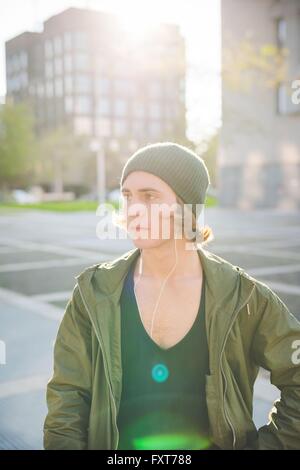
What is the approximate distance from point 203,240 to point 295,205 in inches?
1013

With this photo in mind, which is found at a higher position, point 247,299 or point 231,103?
point 231,103

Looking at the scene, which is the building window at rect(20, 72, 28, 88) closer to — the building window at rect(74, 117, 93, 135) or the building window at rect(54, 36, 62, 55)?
the building window at rect(54, 36, 62, 55)

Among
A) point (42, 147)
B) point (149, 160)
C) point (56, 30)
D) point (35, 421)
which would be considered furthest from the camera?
point (56, 30)

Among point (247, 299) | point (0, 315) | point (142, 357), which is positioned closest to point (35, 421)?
point (142, 357)

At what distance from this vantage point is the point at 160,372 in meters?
1.81

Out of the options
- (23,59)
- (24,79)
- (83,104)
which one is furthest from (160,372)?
(83,104)

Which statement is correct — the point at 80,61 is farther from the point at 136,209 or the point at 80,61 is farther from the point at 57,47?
the point at 136,209

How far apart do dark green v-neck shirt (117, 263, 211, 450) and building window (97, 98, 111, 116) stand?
88.1 m

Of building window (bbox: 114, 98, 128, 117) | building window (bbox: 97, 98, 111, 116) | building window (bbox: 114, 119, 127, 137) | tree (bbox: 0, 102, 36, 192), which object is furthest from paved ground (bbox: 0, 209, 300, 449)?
building window (bbox: 114, 98, 128, 117)

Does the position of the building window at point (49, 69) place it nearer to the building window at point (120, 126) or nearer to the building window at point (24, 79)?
the building window at point (24, 79)

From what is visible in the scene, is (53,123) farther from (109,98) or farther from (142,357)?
(142,357)

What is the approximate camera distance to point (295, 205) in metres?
26.8

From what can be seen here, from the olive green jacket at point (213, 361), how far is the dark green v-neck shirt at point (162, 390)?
0.04 meters

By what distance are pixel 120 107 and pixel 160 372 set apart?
91.9 metres
